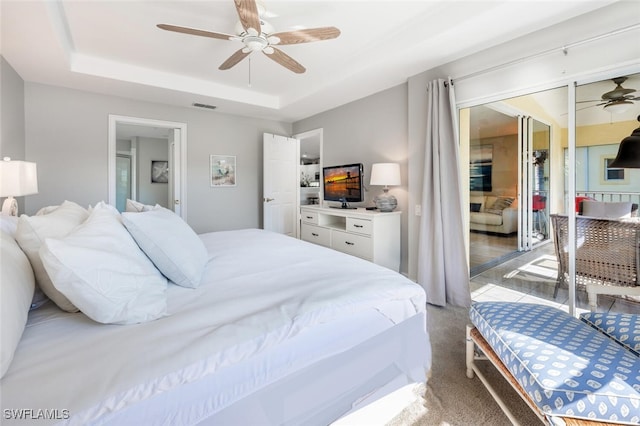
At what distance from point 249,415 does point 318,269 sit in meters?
0.76

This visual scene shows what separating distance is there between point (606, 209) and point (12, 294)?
10.9ft

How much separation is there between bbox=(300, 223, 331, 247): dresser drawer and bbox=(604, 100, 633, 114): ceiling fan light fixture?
2786 mm

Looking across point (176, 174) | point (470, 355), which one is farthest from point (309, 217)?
point (470, 355)

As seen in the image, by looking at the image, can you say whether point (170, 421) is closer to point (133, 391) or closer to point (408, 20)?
point (133, 391)

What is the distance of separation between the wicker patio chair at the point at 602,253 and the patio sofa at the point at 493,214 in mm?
480

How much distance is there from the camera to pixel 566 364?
116 centimetres

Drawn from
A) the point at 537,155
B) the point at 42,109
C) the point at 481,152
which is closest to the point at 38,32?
the point at 42,109

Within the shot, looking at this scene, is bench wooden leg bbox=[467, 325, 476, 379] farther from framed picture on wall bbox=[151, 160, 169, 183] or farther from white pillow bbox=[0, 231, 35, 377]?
framed picture on wall bbox=[151, 160, 169, 183]

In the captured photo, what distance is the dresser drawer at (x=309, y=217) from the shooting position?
3982 millimetres

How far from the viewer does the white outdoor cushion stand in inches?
79.2

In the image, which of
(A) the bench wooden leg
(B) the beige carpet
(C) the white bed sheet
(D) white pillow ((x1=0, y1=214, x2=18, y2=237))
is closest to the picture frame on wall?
(D) white pillow ((x1=0, y1=214, x2=18, y2=237))

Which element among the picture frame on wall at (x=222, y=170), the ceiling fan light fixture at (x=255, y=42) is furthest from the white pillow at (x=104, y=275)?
the picture frame on wall at (x=222, y=170)

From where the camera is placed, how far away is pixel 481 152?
9.51 feet

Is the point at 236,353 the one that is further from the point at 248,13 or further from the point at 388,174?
the point at 388,174
